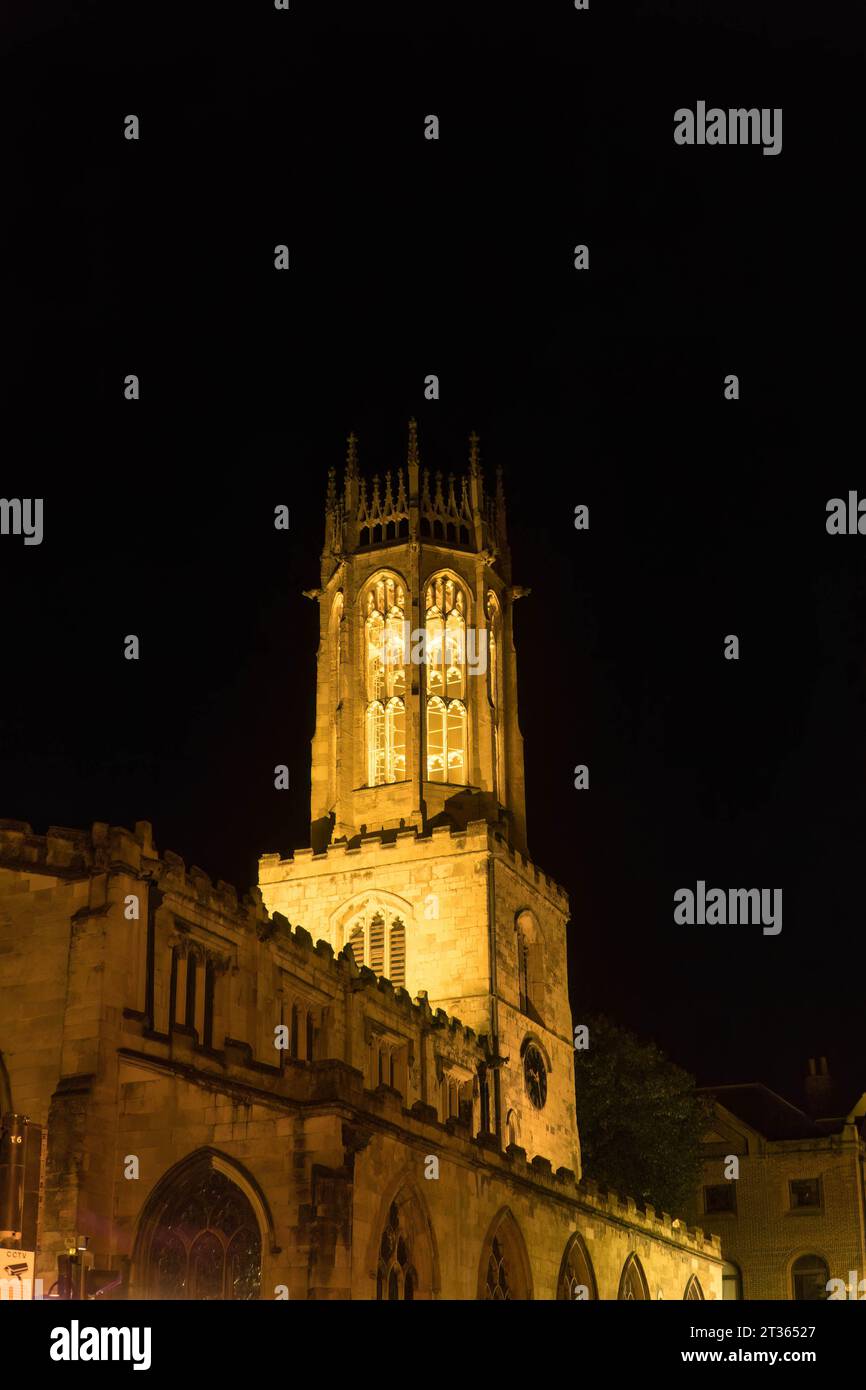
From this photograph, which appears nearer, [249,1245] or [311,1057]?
[249,1245]

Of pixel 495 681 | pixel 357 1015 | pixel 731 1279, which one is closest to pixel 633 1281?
pixel 357 1015

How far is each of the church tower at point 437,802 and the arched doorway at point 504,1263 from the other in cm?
946

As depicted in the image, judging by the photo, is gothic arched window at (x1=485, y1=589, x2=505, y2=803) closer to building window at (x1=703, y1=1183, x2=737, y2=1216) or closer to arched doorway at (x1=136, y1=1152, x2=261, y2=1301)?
building window at (x1=703, y1=1183, x2=737, y2=1216)

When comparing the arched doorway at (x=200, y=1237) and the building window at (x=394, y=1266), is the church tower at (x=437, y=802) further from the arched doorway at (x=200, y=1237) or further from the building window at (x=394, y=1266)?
the arched doorway at (x=200, y=1237)

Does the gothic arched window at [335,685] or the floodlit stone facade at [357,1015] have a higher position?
the gothic arched window at [335,685]

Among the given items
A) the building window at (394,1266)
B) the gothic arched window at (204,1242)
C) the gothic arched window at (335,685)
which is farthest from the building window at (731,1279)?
the gothic arched window at (204,1242)

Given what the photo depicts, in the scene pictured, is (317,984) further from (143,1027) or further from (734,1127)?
(734,1127)

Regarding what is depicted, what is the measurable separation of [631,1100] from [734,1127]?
9.66 meters

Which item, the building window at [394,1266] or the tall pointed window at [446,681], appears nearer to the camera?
the building window at [394,1266]

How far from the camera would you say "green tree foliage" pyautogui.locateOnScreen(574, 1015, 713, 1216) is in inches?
2422

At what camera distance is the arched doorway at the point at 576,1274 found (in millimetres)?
39094

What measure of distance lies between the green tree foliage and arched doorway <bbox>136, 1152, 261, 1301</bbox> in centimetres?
3273

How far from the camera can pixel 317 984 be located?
4334cm
